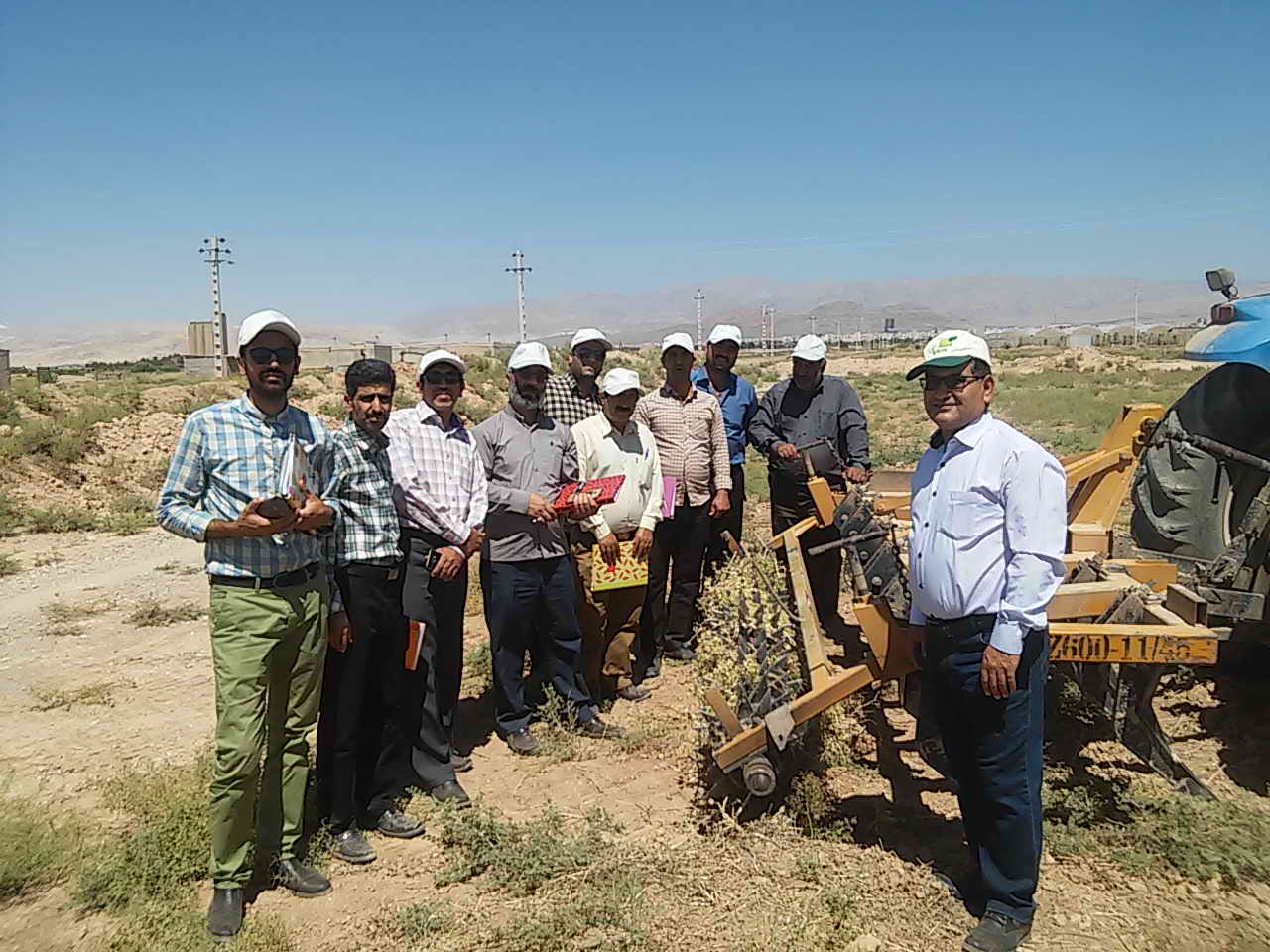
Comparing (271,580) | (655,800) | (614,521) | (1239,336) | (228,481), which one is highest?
(1239,336)

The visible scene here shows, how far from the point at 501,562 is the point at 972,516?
2.49 m

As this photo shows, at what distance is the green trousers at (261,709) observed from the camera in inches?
125

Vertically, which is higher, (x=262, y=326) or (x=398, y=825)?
(x=262, y=326)

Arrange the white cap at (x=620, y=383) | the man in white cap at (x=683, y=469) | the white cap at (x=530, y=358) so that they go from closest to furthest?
1. the white cap at (x=530, y=358)
2. the white cap at (x=620, y=383)
3. the man in white cap at (x=683, y=469)

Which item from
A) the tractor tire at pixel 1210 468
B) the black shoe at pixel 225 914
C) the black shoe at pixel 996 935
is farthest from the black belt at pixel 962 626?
the black shoe at pixel 225 914

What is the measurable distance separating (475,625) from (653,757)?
2631 mm

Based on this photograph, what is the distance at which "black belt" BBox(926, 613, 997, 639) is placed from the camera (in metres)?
2.86

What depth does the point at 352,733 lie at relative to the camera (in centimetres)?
379

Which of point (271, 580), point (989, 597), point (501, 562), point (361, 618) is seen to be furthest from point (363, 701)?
point (989, 597)

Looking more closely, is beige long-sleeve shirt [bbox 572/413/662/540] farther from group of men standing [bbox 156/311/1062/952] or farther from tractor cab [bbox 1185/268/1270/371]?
tractor cab [bbox 1185/268/1270/371]

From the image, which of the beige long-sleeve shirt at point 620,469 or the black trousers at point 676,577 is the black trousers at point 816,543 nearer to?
the black trousers at point 676,577

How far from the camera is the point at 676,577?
20.0 ft

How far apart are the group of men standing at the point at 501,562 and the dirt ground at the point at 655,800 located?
0.21 metres

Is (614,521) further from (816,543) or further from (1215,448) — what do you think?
(1215,448)
